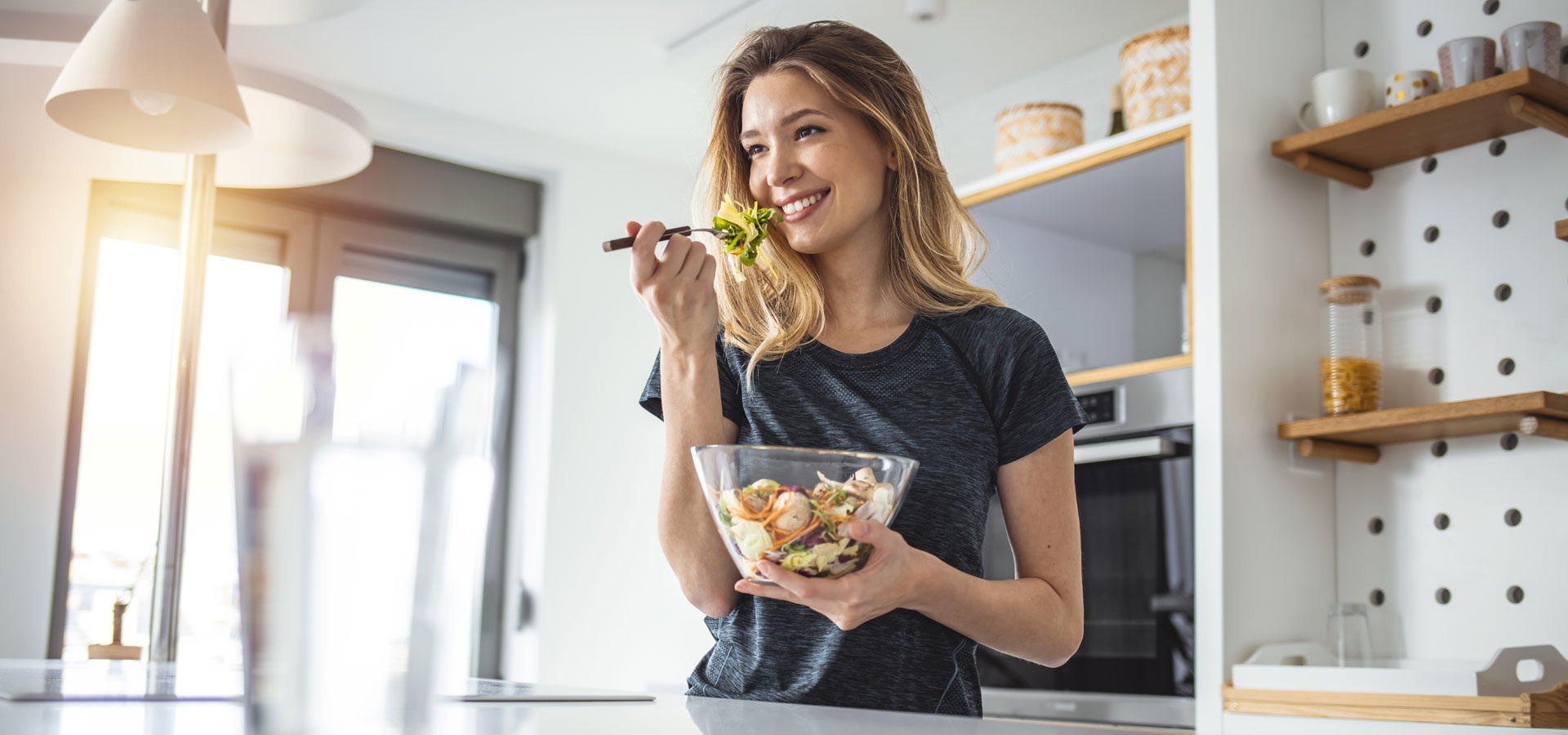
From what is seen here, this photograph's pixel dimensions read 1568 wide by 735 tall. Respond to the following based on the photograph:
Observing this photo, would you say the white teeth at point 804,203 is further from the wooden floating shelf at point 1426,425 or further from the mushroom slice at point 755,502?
the wooden floating shelf at point 1426,425

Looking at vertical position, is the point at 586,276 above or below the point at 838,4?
below

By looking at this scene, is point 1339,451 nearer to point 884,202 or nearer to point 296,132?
point 884,202

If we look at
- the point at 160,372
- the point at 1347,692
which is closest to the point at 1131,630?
the point at 1347,692

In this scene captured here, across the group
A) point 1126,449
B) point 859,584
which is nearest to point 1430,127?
point 1126,449

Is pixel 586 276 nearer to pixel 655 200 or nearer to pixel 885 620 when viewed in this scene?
pixel 655 200

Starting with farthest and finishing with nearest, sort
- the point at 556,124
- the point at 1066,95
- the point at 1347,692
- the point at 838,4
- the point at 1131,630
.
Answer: the point at 556,124 < the point at 1066,95 < the point at 838,4 < the point at 1131,630 < the point at 1347,692

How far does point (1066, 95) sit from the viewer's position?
3223 millimetres

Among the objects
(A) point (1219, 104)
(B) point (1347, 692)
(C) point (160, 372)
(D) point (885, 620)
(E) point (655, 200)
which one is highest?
(E) point (655, 200)

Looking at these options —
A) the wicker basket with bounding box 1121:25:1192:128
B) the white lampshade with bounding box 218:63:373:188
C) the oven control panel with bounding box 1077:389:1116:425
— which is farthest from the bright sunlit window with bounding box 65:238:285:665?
the wicker basket with bounding box 1121:25:1192:128

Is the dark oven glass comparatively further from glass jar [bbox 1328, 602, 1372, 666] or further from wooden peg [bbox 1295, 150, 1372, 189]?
wooden peg [bbox 1295, 150, 1372, 189]

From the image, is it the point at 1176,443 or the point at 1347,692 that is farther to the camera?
the point at 1176,443

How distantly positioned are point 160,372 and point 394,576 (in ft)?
12.1

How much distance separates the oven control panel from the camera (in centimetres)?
241

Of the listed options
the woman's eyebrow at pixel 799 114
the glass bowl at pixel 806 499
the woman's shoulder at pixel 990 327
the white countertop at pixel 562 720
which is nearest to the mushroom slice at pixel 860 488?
the glass bowl at pixel 806 499
